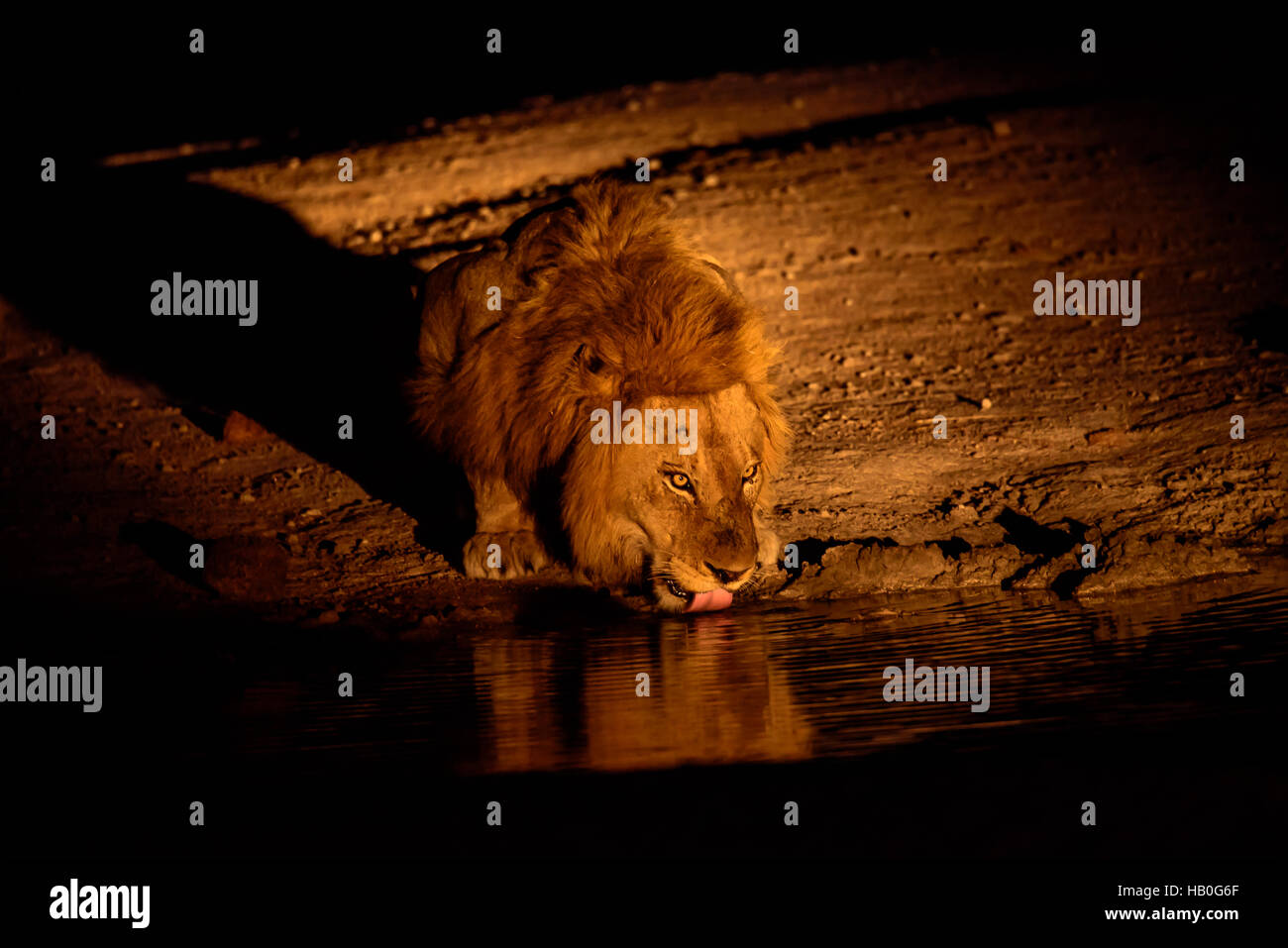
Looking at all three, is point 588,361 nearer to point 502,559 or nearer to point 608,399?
point 608,399

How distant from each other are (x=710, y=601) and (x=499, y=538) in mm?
1090

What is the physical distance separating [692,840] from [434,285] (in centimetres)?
337

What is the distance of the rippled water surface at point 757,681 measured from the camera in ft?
13.0

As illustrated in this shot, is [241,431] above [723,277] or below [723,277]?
below

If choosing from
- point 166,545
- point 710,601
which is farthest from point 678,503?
point 166,545

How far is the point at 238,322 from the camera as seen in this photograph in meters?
9.48

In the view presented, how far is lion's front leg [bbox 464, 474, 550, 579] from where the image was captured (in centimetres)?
585

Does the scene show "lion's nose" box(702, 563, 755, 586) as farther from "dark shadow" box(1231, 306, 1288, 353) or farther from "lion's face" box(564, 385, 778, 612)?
"dark shadow" box(1231, 306, 1288, 353)

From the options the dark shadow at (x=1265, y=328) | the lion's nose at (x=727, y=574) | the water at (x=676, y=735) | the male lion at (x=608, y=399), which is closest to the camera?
the water at (x=676, y=735)

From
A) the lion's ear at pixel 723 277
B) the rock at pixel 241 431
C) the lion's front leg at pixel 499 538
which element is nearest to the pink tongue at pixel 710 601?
the lion's front leg at pixel 499 538

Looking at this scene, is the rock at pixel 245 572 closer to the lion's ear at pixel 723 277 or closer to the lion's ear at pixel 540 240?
the lion's ear at pixel 540 240

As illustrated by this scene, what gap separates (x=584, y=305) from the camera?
538 centimetres

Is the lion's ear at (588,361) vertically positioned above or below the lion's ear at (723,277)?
below

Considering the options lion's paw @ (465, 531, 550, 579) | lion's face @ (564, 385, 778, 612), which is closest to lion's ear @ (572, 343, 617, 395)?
lion's face @ (564, 385, 778, 612)
